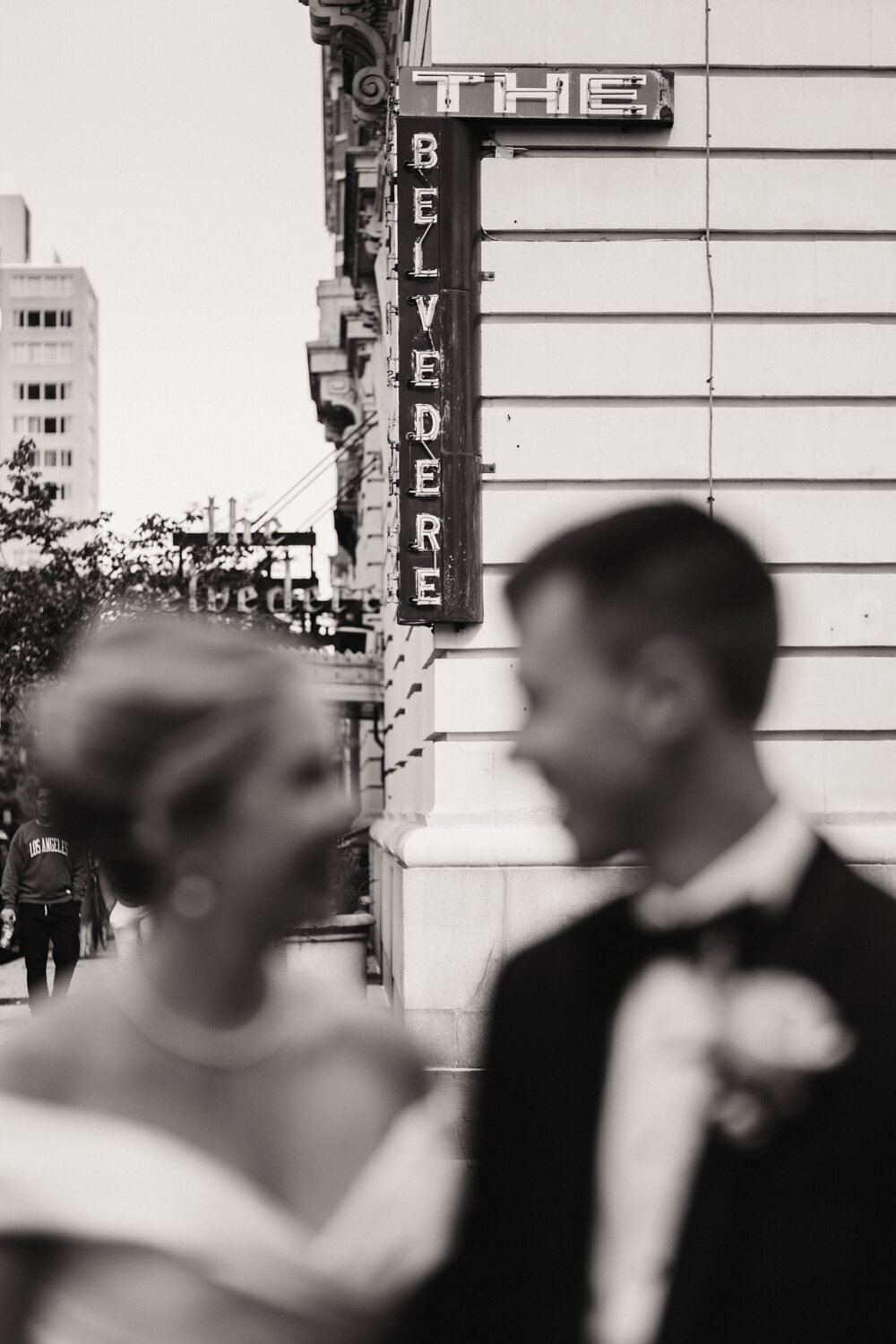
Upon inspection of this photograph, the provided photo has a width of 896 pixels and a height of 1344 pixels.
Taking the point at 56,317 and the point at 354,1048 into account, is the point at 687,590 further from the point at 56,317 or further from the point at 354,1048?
the point at 56,317

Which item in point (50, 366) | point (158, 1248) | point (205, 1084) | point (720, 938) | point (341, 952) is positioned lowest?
point (341, 952)

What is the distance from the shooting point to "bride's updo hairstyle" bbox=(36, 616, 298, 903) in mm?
1770

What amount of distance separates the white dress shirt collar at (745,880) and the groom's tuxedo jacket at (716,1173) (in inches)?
0.7

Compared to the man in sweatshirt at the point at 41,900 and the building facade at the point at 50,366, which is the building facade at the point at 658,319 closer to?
the man in sweatshirt at the point at 41,900

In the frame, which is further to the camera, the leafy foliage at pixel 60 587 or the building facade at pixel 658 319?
the leafy foliage at pixel 60 587

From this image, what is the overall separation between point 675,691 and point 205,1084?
0.63 metres

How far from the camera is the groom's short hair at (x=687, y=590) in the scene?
1.84 m

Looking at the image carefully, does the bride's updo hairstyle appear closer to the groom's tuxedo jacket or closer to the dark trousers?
the groom's tuxedo jacket

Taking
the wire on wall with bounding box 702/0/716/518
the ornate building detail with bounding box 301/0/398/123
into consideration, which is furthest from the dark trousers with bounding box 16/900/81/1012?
the ornate building detail with bounding box 301/0/398/123

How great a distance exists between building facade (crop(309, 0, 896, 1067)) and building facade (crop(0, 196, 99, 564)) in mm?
159055

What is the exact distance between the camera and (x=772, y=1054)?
1.72 metres

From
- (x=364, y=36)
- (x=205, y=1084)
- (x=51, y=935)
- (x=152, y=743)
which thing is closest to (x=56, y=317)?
(x=364, y=36)

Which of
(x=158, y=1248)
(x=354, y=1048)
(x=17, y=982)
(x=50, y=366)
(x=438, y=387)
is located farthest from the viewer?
(x=50, y=366)

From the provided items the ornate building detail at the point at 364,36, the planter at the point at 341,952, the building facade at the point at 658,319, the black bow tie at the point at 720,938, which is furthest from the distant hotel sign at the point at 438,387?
the black bow tie at the point at 720,938
